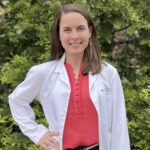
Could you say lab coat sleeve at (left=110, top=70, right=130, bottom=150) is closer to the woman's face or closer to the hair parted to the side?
the hair parted to the side

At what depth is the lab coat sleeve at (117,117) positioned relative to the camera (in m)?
2.54

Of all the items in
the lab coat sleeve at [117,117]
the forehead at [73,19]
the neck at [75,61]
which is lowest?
the lab coat sleeve at [117,117]

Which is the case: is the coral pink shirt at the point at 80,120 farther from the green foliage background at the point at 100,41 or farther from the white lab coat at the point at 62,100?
the green foliage background at the point at 100,41

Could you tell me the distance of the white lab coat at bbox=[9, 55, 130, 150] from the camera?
2.49 meters

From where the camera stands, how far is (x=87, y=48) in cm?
264

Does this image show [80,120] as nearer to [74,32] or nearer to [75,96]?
[75,96]

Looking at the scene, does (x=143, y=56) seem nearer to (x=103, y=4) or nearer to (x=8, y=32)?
(x=103, y=4)

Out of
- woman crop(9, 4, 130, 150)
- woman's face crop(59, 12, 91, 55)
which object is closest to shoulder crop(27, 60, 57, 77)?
woman crop(9, 4, 130, 150)

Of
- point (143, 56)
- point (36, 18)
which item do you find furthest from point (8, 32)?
point (143, 56)

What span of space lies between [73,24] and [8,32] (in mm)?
2071

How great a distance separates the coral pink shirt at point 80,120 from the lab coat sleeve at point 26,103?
17 cm

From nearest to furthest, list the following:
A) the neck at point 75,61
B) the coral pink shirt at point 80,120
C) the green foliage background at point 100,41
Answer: the coral pink shirt at point 80,120, the neck at point 75,61, the green foliage background at point 100,41

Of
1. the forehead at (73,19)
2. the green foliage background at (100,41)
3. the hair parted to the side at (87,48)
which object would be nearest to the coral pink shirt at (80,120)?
the hair parted to the side at (87,48)

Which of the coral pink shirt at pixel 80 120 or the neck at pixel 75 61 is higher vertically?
the neck at pixel 75 61
